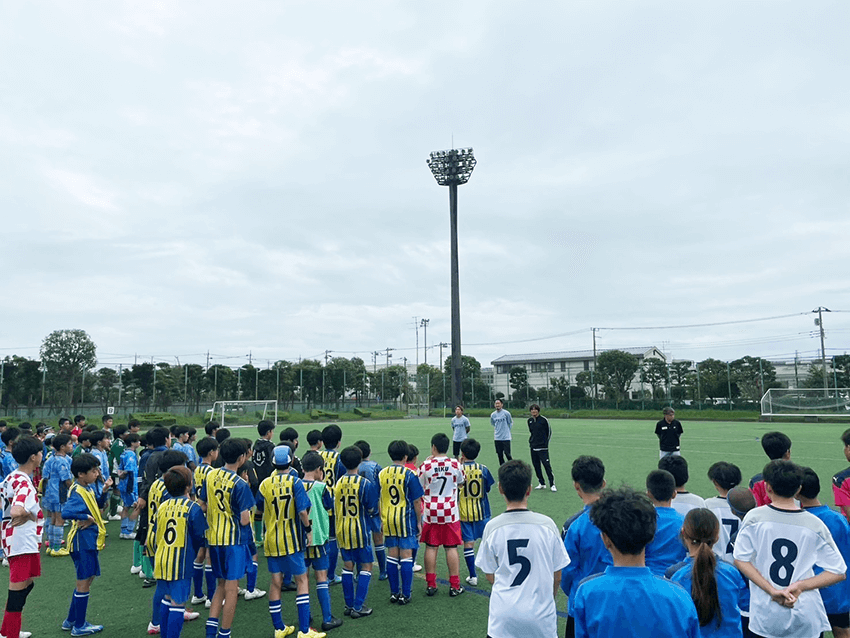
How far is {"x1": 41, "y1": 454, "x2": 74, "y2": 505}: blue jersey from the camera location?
27.1 ft

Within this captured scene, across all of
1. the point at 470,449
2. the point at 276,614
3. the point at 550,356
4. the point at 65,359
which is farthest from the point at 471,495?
the point at 550,356

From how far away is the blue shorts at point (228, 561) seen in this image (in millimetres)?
5039

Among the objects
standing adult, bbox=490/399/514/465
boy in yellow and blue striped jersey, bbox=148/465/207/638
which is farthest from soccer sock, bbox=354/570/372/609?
standing adult, bbox=490/399/514/465

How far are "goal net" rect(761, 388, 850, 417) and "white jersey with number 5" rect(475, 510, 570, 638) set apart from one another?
38.5 m

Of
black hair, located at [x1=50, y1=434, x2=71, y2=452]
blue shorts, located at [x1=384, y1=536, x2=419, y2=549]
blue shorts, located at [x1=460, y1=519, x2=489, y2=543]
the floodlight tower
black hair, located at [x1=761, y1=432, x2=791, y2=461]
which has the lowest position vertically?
blue shorts, located at [x1=460, y1=519, x2=489, y2=543]

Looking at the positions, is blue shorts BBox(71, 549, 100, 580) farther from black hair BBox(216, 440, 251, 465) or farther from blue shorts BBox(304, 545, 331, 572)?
blue shorts BBox(304, 545, 331, 572)

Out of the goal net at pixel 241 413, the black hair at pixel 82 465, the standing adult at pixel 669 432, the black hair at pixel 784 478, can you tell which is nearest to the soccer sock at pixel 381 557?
the black hair at pixel 82 465

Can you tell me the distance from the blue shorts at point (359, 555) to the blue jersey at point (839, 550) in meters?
3.90

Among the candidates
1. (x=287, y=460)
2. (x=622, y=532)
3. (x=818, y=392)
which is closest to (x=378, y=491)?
(x=287, y=460)

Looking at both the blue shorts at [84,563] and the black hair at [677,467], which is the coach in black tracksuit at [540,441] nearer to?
the black hair at [677,467]

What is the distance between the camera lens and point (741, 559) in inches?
138

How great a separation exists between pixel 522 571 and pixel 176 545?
10.6 feet

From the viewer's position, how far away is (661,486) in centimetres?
369

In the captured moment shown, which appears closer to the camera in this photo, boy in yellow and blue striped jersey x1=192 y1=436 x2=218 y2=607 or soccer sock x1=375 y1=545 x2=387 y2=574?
boy in yellow and blue striped jersey x1=192 y1=436 x2=218 y2=607
